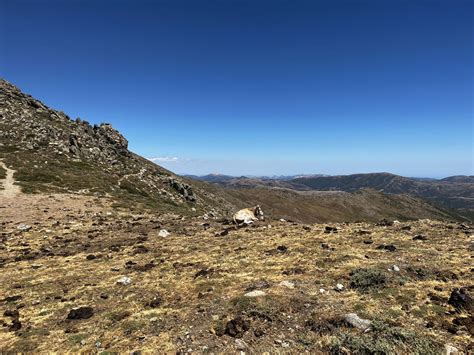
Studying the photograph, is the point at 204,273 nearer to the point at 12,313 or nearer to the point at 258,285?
the point at 258,285

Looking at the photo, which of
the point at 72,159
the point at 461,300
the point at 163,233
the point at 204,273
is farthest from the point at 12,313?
the point at 72,159

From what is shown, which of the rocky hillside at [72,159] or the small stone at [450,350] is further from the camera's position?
the rocky hillside at [72,159]

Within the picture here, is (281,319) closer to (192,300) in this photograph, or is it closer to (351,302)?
(351,302)

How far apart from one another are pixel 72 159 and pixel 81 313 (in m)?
75.5

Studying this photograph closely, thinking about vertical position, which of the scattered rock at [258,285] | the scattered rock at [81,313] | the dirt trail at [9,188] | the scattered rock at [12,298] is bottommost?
the scattered rock at [12,298]

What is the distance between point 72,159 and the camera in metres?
79.8

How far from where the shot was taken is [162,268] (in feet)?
62.8

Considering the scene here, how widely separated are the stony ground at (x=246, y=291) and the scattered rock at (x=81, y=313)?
2.4 inches

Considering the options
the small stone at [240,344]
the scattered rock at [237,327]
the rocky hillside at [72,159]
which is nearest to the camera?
the small stone at [240,344]

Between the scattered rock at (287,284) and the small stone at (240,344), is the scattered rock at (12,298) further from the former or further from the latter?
the scattered rock at (287,284)

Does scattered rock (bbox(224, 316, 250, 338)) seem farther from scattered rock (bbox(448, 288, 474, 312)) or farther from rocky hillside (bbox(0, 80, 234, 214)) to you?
rocky hillside (bbox(0, 80, 234, 214))

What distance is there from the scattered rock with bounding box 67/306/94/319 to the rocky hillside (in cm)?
3658

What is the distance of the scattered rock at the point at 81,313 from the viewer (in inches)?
532

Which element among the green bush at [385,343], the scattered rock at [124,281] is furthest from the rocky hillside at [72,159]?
the green bush at [385,343]
